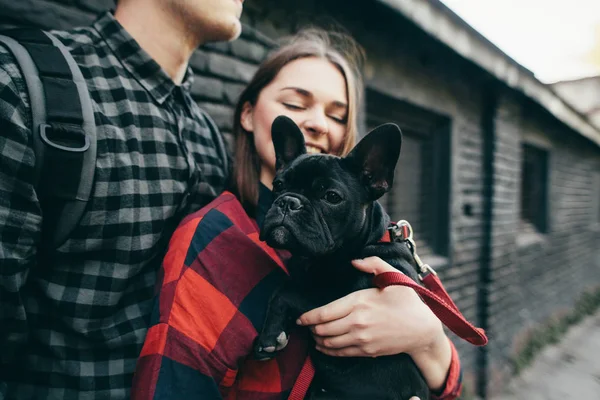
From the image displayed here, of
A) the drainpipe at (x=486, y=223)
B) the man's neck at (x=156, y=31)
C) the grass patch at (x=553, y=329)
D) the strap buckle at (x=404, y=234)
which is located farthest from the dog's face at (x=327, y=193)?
the grass patch at (x=553, y=329)

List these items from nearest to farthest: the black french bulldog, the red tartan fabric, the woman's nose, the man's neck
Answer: the red tartan fabric → the black french bulldog → the man's neck → the woman's nose

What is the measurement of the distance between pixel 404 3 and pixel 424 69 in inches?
52.7

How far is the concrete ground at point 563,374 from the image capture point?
5.50 meters

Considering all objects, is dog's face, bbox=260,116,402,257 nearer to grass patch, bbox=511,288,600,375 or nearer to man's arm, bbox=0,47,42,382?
man's arm, bbox=0,47,42,382

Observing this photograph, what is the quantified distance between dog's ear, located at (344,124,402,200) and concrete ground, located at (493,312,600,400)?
17.4 feet

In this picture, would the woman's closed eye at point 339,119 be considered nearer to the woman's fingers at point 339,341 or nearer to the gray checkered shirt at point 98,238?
the gray checkered shirt at point 98,238

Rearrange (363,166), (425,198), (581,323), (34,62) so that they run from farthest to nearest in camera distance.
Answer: (581,323), (425,198), (363,166), (34,62)

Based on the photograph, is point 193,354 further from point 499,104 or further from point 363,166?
point 499,104

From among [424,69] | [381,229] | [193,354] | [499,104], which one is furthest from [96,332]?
[499,104]

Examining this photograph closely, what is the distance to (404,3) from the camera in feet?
10.4

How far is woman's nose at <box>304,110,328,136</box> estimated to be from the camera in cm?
170

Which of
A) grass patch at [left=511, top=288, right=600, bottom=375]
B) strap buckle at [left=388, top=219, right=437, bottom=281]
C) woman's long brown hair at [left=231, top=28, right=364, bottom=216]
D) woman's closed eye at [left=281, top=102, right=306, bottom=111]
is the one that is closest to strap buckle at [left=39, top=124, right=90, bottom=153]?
woman's long brown hair at [left=231, top=28, right=364, bottom=216]

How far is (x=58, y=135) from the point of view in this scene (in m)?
1.10

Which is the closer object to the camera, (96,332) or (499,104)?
(96,332)
